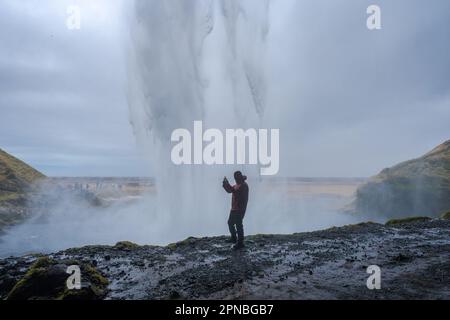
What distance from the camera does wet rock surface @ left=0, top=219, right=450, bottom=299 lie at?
9.62 metres

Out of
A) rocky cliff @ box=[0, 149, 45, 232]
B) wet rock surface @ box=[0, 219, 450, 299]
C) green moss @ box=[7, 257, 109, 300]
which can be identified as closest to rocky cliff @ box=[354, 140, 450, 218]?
wet rock surface @ box=[0, 219, 450, 299]

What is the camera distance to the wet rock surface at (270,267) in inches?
379

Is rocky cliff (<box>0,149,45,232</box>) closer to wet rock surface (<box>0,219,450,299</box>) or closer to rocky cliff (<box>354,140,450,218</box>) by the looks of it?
wet rock surface (<box>0,219,450,299</box>)

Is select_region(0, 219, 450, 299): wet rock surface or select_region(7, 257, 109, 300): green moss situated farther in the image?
select_region(0, 219, 450, 299): wet rock surface

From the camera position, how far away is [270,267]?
12008 millimetres

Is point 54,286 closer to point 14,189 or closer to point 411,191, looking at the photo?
point 14,189

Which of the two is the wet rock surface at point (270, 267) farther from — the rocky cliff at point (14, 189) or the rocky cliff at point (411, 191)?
the rocky cliff at point (411, 191)

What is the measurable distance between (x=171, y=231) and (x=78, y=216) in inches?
2371

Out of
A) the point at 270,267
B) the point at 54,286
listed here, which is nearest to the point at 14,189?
the point at 54,286

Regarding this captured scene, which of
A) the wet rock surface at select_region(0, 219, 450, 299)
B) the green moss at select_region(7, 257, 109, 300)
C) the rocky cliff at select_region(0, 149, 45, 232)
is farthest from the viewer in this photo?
the rocky cliff at select_region(0, 149, 45, 232)

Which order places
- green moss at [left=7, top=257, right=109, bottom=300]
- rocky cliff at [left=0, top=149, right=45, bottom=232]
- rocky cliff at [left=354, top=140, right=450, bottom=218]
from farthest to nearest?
rocky cliff at [left=354, top=140, right=450, bottom=218] < rocky cliff at [left=0, top=149, right=45, bottom=232] < green moss at [left=7, top=257, right=109, bottom=300]

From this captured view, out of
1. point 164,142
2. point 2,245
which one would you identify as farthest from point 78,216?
point 164,142

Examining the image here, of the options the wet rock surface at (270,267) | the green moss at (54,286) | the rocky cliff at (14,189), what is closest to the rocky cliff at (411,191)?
the wet rock surface at (270,267)
